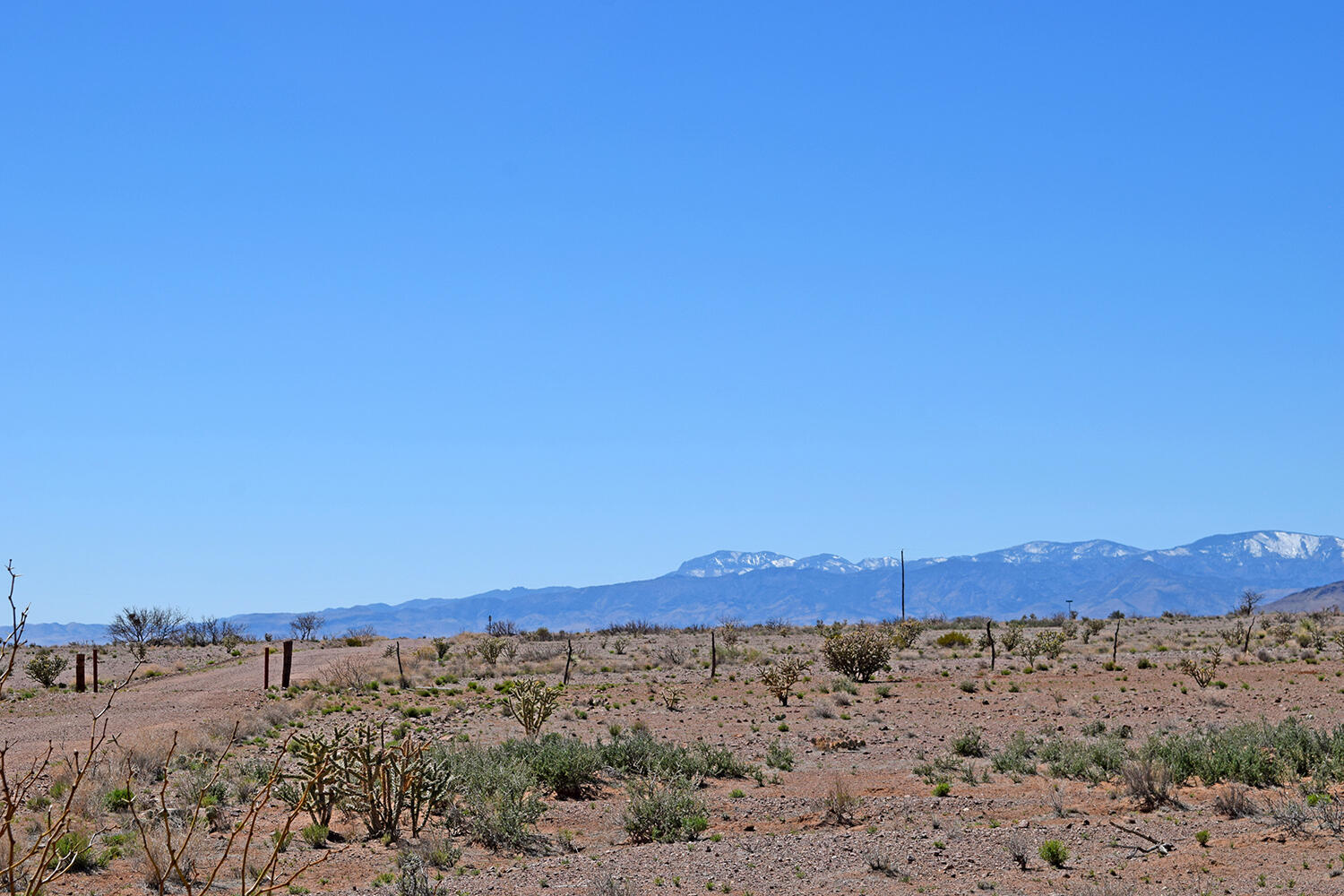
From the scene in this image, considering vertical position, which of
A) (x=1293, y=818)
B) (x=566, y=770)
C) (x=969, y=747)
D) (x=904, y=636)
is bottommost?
(x=904, y=636)

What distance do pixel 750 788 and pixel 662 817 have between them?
3868 millimetres

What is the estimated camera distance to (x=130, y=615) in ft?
240

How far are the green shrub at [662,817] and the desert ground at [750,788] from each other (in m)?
0.03

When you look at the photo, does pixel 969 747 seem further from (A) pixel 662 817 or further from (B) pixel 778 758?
(A) pixel 662 817

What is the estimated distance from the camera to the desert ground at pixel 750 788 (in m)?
11.7

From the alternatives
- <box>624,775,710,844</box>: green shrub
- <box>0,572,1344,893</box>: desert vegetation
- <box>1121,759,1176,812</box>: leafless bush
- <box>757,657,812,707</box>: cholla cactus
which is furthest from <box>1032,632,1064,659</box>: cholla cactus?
<box>624,775,710,844</box>: green shrub

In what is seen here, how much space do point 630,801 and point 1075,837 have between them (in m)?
5.57

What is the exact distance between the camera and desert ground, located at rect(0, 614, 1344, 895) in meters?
11.7

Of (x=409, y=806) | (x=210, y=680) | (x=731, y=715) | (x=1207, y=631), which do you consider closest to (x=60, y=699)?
(x=210, y=680)

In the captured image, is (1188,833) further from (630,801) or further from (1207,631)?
(1207,631)

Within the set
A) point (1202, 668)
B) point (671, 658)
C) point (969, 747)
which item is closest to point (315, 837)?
point (969, 747)

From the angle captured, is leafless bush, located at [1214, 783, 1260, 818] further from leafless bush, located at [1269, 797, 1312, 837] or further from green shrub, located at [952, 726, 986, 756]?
green shrub, located at [952, 726, 986, 756]

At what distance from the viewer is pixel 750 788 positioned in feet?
58.1

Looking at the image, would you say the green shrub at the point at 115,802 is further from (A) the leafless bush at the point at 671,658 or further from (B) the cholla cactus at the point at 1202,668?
(A) the leafless bush at the point at 671,658
